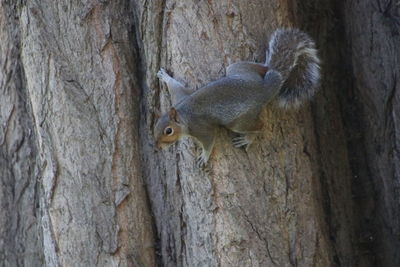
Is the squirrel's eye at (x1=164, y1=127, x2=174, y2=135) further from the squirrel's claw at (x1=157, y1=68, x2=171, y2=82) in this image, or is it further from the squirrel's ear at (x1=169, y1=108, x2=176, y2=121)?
the squirrel's claw at (x1=157, y1=68, x2=171, y2=82)

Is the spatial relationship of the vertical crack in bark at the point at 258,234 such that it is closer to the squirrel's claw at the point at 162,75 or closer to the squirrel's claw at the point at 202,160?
the squirrel's claw at the point at 202,160

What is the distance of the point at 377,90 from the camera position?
3.59m

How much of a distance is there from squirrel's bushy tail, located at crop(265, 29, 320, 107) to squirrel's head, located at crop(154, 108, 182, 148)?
1.70 ft

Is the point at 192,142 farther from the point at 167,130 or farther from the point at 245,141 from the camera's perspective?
the point at 245,141

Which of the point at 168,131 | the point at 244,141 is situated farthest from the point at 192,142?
the point at 244,141

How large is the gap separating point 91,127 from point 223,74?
72 centimetres

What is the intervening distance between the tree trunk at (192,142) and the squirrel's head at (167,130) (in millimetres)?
74

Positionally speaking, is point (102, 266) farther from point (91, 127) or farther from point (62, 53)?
point (62, 53)

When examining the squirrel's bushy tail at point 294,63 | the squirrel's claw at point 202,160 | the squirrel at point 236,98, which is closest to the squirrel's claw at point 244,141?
the squirrel at point 236,98

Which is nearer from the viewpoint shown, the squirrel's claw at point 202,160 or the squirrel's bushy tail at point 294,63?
the squirrel's claw at point 202,160

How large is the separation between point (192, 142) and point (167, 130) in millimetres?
154

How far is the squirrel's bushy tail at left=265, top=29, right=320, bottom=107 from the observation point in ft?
10.8

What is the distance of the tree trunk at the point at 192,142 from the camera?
3.21 m

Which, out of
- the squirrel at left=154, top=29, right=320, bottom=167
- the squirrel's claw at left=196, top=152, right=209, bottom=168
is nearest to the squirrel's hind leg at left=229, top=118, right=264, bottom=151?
the squirrel at left=154, top=29, right=320, bottom=167
